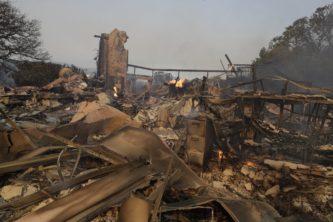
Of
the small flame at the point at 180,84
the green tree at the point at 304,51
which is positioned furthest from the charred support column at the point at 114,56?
the green tree at the point at 304,51

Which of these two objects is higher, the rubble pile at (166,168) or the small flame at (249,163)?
the rubble pile at (166,168)

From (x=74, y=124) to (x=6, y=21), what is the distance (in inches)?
914

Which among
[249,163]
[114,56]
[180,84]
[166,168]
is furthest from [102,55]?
[166,168]

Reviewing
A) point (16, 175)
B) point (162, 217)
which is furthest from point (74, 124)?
point (162, 217)

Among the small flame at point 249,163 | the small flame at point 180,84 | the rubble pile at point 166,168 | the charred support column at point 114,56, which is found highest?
the charred support column at point 114,56

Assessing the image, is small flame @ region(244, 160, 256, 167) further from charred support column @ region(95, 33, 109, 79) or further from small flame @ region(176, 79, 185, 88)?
charred support column @ region(95, 33, 109, 79)

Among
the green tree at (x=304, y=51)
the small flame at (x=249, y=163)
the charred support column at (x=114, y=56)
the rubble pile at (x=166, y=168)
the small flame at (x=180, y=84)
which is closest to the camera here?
the rubble pile at (x=166, y=168)

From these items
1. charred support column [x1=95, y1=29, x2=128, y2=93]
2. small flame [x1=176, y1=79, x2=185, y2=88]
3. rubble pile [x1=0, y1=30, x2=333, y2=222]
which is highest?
charred support column [x1=95, y1=29, x2=128, y2=93]

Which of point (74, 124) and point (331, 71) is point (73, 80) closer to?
point (74, 124)

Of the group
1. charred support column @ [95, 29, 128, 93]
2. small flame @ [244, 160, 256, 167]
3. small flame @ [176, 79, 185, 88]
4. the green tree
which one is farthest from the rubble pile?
the green tree

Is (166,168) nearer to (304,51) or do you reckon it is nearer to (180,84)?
(180,84)

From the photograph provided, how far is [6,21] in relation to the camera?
86.7ft

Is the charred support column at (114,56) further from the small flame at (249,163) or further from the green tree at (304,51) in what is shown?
the small flame at (249,163)

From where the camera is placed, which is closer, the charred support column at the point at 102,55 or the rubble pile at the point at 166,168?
the rubble pile at the point at 166,168
